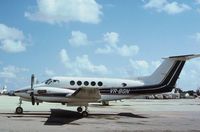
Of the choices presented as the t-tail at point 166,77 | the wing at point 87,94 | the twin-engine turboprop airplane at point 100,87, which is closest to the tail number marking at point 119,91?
the twin-engine turboprop airplane at point 100,87

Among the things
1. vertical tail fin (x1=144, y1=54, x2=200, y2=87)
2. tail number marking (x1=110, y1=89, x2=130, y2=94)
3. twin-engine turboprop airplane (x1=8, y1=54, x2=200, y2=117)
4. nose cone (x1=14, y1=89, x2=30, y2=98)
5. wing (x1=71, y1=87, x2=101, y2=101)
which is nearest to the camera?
wing (x1=71, y1=87, x2=101, y2=101)

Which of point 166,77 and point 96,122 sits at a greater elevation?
point 166,77

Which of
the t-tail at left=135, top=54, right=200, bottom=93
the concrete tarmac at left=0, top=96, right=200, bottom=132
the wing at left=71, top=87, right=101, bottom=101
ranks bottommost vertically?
the concrete tarmac at left=0, top=96, right=200, bottom=132

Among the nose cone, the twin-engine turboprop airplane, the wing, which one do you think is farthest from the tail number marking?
the nose cone

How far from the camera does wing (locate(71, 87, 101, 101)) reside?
14.3 metres

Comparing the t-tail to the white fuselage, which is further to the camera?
the t-tail

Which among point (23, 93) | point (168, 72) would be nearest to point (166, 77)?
point (168, 72)

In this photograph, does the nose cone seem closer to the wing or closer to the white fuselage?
the white fuselage

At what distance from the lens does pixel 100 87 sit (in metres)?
17.4

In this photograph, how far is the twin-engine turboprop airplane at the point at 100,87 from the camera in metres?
15.9

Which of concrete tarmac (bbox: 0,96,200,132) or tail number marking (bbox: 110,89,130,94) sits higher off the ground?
tail number marking (bbox: 110,89,130,94)

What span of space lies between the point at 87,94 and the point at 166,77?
7.39 meters

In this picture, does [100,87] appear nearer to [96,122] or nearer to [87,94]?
[87,94]

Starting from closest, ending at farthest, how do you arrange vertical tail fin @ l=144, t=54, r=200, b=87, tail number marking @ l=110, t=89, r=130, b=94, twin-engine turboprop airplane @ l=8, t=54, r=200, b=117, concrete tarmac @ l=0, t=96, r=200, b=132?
concrete tarmac @ l=0, t=96, r=200, b=132 < twin-engine turboprop airplane @ l=8, t=54, r=200, b=117 < tail number marking @ l=110, t=89, r=130, b=94 < vertical tail fin @ l=144, t=54, r=200, b=87
